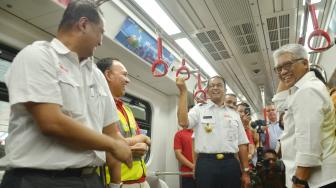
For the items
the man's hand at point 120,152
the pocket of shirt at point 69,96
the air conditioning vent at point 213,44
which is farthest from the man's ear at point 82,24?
the air conditioning vent at point 213,44

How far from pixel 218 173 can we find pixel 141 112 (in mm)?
2640

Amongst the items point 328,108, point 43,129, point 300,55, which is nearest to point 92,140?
point 43,129

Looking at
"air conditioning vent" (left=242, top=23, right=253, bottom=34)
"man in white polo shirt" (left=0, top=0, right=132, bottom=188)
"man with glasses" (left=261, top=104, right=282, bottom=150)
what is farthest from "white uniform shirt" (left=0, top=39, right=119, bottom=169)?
"man with glasses" (left=261, top=104, right=282, bottom=150)

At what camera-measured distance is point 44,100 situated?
111 centimetres

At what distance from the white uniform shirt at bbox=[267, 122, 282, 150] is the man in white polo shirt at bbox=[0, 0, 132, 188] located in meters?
4.15

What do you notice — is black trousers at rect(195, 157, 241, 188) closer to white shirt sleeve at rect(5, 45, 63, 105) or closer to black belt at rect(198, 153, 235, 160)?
black belt at rect(198, 153, 235, 160)

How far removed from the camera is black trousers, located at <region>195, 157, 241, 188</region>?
117 inches

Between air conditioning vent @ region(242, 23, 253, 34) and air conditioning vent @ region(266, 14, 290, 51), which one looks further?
air conditioning vent @ region(242, 23, 253, 34)

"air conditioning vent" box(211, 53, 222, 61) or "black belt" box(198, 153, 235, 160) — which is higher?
"air conditioning vent" box(211, 53, 222, 61)

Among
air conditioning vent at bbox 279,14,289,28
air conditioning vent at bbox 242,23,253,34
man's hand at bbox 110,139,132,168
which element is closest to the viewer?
man's hand at bbox 110,139,132,168

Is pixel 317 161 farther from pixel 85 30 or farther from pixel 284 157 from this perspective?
pixel 85 30

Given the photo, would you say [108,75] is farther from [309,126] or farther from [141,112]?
[141,112]

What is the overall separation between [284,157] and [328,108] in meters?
0.57

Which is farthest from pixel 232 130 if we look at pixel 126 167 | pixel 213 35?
pixel 213 35
